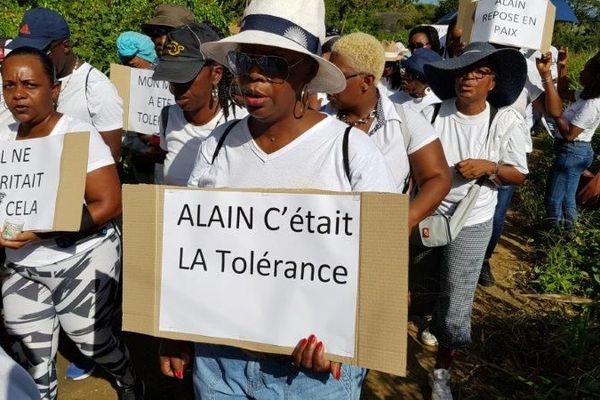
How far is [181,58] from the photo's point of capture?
2.78 m

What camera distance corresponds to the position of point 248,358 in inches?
69.9

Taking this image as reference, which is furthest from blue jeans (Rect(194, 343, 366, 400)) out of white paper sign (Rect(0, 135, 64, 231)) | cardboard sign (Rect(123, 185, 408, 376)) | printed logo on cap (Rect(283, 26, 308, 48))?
printed logo on cap (Rect(283, 26, 308, 48))

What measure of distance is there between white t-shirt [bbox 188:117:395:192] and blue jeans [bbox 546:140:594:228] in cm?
364

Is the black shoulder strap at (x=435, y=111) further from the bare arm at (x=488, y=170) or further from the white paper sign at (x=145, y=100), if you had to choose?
the white paper sign at (x=145, y=100)

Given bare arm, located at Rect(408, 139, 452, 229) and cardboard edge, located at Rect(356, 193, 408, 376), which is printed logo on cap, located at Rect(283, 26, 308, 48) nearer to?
cardboard edge, located at Rect(356, 193, 408, 376)

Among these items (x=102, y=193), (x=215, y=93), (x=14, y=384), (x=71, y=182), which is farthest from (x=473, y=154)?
(x=14, y=384)

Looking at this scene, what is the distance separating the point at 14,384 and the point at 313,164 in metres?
1.00

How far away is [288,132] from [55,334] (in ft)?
5.45

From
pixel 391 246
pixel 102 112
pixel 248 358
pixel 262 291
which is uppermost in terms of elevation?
pixel 102 112

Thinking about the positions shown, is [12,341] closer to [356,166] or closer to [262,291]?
[262,291]

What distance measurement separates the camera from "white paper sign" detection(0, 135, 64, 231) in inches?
85.3

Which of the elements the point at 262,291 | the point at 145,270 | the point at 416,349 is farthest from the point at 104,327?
the point at 416,349

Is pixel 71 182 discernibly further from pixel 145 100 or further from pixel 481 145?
pixel 481 145

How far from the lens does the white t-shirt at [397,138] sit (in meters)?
2.36
